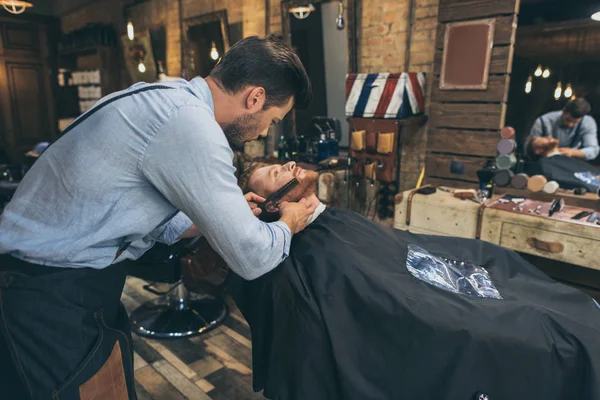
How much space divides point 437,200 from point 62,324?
2197 mm

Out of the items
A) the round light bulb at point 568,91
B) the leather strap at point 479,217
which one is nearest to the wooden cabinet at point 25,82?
the leather strap at point 479,217

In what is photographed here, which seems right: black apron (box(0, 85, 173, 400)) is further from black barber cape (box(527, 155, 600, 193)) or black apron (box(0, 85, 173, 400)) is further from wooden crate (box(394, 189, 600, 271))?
black barber cape (box(527, 155, 600, 193))

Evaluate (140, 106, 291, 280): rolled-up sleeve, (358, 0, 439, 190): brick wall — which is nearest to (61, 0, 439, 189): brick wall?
(358, 0, 439, 190): brick wall

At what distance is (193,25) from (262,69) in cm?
400

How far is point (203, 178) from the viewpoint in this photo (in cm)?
91

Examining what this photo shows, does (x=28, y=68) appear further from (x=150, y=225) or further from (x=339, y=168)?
(x=150, y=225)

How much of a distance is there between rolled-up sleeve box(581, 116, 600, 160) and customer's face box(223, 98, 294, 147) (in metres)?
1.95

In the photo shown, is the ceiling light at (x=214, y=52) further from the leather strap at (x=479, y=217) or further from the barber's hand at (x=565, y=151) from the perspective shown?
the barber's hand at (x=565, y=151)

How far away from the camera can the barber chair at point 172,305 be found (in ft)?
7.44

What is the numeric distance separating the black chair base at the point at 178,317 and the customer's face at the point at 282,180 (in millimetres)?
1123

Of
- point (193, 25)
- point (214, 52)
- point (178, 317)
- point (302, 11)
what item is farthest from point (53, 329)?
point (193, 25)

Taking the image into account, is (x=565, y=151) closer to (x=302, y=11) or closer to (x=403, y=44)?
(x=403, y=44)

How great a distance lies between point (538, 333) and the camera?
116 cm

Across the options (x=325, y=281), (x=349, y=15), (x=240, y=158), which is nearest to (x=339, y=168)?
(x=240, y=158)
